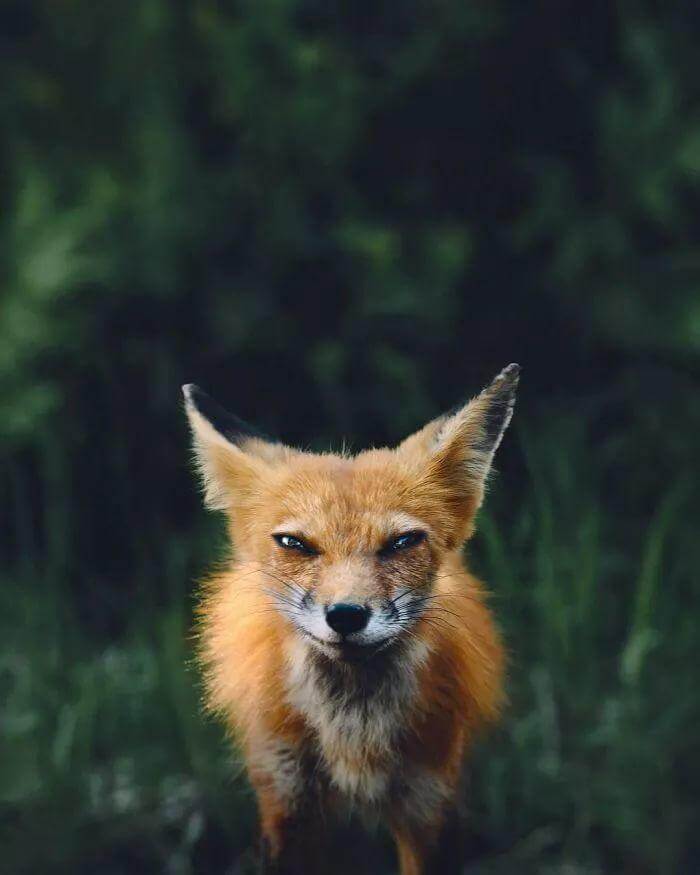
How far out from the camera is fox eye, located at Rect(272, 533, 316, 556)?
5.48 feet

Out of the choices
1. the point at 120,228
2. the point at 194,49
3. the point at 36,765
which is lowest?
the point at 36,765

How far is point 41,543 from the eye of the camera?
5348 millimetres

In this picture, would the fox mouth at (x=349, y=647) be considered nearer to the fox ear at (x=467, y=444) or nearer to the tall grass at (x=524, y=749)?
the fox ear at (x=467, y=444)

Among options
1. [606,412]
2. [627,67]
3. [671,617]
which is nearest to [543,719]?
[671,617]

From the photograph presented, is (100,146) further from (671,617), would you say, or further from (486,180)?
(671,617)

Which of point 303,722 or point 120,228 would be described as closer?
point 303,722

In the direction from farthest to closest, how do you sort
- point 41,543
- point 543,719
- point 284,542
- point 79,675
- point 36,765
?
point 41,543 < point 79,675 < point 36,765 < point 543,719 < point 284,542

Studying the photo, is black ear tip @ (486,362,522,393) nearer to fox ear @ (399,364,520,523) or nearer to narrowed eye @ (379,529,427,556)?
fox ear @ (399,364,520,523)

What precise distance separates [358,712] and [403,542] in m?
0.37

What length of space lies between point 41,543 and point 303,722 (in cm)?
370

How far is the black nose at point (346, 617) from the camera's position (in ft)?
5.23

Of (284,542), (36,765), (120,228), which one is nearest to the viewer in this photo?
(284,542)

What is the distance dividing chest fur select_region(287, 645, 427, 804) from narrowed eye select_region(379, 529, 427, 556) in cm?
26

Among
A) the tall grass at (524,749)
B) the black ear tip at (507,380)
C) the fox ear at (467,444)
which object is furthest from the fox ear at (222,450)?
the tall grass at (524,749)
